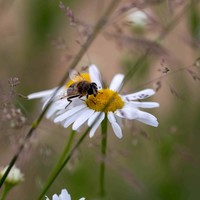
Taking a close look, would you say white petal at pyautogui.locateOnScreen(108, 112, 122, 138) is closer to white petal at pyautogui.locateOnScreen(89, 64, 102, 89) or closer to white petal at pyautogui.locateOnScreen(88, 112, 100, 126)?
white petal at pyautogui.locateOnScreen(88, 112, 100, 126)

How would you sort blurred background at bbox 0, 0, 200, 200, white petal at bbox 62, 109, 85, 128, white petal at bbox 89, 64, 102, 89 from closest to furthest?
1. blurred background at bbox 0, 0, 200, 200
2. white petal at bbox 62, 109, 85, 128
3. white petal at bbox 89, 64, 102, 89

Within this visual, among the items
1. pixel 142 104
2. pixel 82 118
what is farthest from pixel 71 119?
pixel 142 104

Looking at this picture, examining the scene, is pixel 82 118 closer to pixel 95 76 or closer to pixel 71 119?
pixel 71 119

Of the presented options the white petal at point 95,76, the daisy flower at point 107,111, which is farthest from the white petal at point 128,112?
the white petal at point 95,76

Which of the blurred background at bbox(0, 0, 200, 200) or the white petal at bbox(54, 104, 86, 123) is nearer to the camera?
the blurred background at bbox(0, 0, 200, 200)

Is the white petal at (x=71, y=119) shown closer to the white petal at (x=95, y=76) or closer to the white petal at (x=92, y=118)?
the white petal at (x=92, y=118)

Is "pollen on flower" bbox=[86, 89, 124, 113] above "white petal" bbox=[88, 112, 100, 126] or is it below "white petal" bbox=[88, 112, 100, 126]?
above

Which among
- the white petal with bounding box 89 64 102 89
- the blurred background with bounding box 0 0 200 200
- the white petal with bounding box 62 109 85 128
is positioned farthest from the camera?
the white petal with bounding box 89 64 102 89

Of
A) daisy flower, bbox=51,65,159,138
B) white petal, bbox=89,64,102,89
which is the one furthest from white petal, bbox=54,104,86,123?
white petal, bbox=89,64,102,89

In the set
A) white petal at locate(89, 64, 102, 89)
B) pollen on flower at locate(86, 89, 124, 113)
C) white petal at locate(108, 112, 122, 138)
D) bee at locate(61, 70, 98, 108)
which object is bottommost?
white petal at locate(108, 112, 122, 138)
